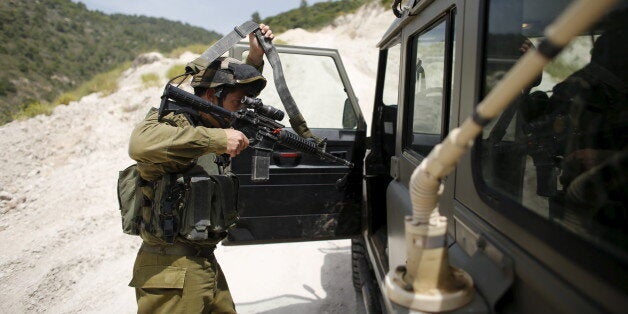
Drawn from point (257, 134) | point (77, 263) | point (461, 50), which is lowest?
point (77, 263)

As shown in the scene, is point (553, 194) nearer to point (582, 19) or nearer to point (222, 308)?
point (582, 19)

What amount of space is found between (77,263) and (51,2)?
54734 mm

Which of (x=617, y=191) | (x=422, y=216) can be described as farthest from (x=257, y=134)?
(x=617, y=191)

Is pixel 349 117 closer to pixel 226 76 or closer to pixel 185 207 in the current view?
pixel 226 76

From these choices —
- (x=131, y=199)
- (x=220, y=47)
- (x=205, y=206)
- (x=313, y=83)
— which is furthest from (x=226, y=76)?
(x=313, y=83)

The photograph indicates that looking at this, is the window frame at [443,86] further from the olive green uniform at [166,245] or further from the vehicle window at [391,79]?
the olive green uniform at [166,245]

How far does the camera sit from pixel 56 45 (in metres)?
40.1

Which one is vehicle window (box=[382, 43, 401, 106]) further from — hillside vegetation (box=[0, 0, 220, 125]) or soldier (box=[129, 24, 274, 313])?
hillside vegetation (box=[0, 0, 220, 125])

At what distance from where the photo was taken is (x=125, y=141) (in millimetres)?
9898

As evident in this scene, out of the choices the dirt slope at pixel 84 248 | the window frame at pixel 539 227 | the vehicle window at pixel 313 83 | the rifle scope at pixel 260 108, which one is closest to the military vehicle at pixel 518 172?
the window frame at pixel 539 227

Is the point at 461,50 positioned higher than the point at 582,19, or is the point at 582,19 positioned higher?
the point at 461,50

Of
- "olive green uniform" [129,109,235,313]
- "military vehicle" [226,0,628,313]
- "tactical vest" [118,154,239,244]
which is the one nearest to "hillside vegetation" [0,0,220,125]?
"tactical vest" [118,154,239,244]

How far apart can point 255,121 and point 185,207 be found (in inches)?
23.3

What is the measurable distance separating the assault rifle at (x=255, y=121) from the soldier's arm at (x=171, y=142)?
0.35 ft
